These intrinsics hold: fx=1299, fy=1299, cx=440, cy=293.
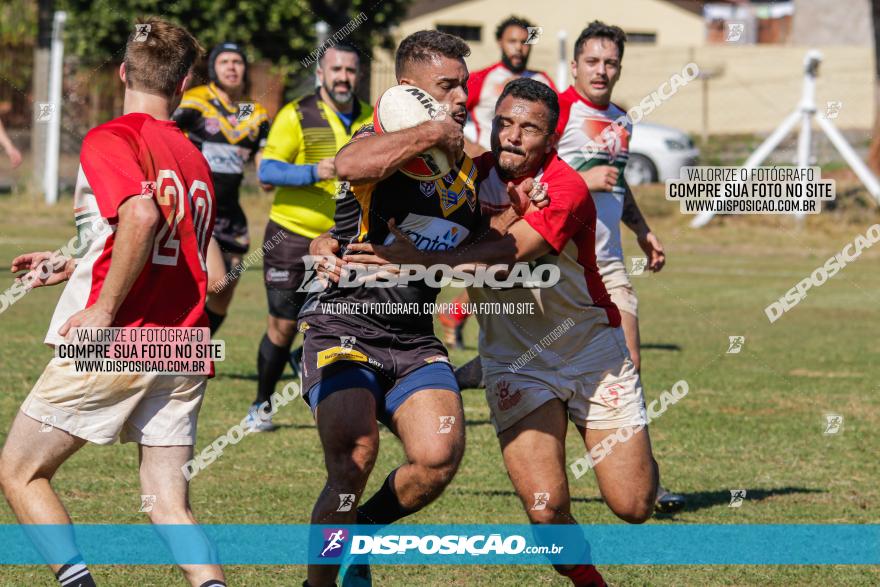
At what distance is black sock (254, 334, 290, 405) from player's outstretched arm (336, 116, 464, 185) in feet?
13.4

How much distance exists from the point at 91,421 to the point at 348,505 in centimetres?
104

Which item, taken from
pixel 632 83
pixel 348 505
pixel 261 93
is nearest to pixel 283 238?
pixel 348 505

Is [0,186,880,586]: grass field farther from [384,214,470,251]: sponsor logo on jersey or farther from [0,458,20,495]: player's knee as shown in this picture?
[384,214,470,251]: sponsor logo on jersey

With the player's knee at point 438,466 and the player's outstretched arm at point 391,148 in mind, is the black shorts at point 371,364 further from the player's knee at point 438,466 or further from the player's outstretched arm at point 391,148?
the player's outstretched arm at point 391,148

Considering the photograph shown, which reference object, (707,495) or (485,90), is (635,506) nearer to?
(707,495)

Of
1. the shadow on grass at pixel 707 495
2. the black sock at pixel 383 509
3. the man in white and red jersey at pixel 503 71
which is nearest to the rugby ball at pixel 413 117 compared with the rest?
the black sock at pixel 383 509

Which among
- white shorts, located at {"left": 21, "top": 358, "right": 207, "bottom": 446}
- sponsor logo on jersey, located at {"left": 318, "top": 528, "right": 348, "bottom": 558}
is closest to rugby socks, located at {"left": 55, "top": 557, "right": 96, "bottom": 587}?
white shorts, located at {"left": 21, "top": 358, "right": 207, "bottom": 446}

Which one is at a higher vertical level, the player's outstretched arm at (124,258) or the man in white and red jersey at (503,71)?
the man in white and red jersey at (503,71)

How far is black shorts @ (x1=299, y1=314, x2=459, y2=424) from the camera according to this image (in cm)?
515

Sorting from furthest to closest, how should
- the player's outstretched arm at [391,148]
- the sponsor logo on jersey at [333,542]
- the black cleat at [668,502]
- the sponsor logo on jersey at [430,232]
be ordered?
the black cleat at [668,502] → the sponsor logo on jersey at [430,232] → the sponsor logo on jersey at [333,542] → the player's outstretched arm at [391,148]

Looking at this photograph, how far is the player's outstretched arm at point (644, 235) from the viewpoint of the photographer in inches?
302

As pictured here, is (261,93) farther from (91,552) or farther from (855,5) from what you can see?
(855,5)

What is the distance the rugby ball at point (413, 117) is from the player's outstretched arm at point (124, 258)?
1.09 meters

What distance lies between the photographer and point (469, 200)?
5363mm
